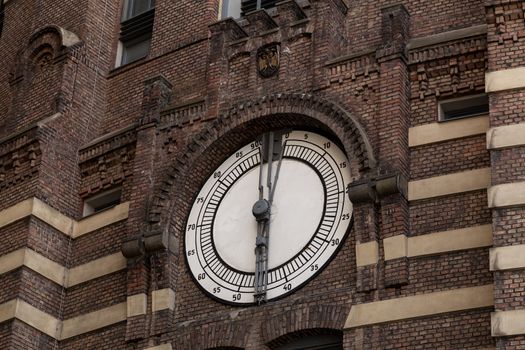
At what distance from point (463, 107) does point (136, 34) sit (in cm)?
894

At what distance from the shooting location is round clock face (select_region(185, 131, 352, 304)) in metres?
27.0

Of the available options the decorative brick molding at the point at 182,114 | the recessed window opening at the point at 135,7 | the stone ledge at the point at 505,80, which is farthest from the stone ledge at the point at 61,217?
the stone ledge at the point at 505,80

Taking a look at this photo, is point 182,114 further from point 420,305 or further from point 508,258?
point 508,258

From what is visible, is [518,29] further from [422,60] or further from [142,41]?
[142,41]

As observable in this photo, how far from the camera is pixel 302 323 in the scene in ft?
85.1

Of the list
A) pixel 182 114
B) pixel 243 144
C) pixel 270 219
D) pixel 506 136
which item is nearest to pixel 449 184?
pixel 506 136

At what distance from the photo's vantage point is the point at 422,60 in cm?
2741

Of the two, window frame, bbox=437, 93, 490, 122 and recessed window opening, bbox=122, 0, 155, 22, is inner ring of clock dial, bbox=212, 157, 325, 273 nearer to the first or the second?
window frame, bbox=437, 93, 490, 122

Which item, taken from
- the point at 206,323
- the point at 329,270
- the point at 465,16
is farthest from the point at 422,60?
the point at 206,323

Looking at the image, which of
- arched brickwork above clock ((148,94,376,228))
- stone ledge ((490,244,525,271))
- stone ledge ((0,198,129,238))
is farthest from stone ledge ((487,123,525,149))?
stone ledge ((0,198,129,238))

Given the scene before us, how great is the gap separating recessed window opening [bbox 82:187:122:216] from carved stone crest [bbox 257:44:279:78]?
150 inches

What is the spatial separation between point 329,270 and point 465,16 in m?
5.48

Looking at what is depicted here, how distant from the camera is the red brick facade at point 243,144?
25266 millimetres

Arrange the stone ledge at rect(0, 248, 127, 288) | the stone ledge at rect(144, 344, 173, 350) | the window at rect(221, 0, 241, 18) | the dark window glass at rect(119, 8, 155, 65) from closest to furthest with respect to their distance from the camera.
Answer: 1. the stone ledge at rect(144, 344, 173, 350)
2. the stone ledge at rect(0, 248, 127, 288)
3. the window at rect(221, 0, 241, 18)
4. the dark window glass at rect(119, 8, 155, 65)
